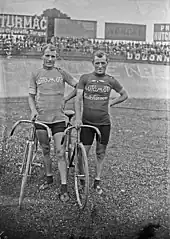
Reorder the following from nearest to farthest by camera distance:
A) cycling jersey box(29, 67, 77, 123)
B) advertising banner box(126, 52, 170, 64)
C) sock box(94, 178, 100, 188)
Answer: cycling jersey box(29, 67, 77, 123) < sock box(94, 178, 100, 188) < advertising banner box(126, 52, 170, 64)

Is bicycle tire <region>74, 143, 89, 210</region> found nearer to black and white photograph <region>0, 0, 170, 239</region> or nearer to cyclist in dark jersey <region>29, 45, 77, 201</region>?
black and white photograph <region>0, 0, 170, 239</region>

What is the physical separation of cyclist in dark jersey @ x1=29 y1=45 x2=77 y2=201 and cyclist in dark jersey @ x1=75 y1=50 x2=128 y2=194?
10 centimetres

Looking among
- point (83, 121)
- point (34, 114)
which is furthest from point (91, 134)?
point (34, 114)

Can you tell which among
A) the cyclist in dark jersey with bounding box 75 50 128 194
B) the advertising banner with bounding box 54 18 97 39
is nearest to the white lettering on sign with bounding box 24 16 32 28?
the advertising banner with bounding box 54 18 97 39

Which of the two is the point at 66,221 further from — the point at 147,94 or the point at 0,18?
the point at 0,18

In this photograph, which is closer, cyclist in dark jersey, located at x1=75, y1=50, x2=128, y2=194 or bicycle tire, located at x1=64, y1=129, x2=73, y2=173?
→ cyclist in dark jersey, located at x1=75, y1=50, x2=128, y2=194

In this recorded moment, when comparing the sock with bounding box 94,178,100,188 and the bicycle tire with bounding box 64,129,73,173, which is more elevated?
the bicycle tire with bounding box 64,129,73,173

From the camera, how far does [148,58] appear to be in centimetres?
434

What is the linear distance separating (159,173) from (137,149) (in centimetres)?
28

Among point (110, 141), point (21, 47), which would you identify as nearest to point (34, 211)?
point (110, 141)

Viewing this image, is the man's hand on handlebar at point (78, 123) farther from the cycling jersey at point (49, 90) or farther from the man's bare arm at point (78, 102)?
the cycling jersey at point (49, 90)

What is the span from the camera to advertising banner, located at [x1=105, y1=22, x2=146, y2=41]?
13.6 ft

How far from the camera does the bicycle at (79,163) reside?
3.93m

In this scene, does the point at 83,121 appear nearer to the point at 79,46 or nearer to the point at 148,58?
the point at 79,46
